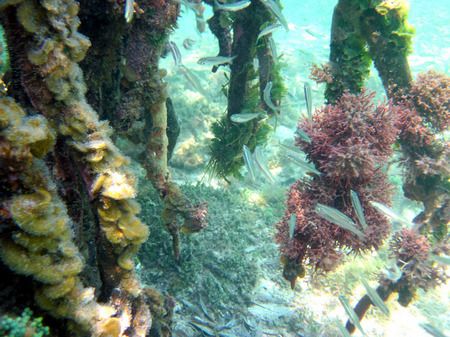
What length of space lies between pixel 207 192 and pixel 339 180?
4.93 meters

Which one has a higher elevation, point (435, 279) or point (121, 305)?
point (435, 279)

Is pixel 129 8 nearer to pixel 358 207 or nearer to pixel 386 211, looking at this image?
pixel 358 207

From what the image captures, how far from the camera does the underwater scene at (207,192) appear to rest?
1470 millimetres

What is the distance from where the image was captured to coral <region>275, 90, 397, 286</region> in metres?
3.01

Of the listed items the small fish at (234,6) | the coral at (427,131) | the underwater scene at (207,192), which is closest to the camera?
the underwater scene at (207,192)

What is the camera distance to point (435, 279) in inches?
151

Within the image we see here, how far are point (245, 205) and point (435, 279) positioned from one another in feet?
16.5

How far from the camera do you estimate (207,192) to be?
7562 millimetres

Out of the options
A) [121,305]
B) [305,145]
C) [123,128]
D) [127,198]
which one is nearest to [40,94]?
[127,198]

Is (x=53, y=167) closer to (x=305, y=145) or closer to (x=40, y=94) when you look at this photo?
(x=40, y=94)

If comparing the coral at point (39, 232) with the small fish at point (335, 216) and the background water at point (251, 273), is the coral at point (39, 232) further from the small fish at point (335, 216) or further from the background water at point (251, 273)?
the background water at point (251, 273)

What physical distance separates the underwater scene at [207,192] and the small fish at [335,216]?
0.06 feet

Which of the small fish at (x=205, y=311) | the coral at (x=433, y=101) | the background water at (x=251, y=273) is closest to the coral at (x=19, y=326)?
the background water at (x=251, y=273)

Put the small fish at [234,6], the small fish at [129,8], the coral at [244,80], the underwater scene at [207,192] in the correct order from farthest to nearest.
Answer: the coral at [244,80] < the small fish at [234,6] < the small fish at [129,8] < the underwater scene at [207,192]
